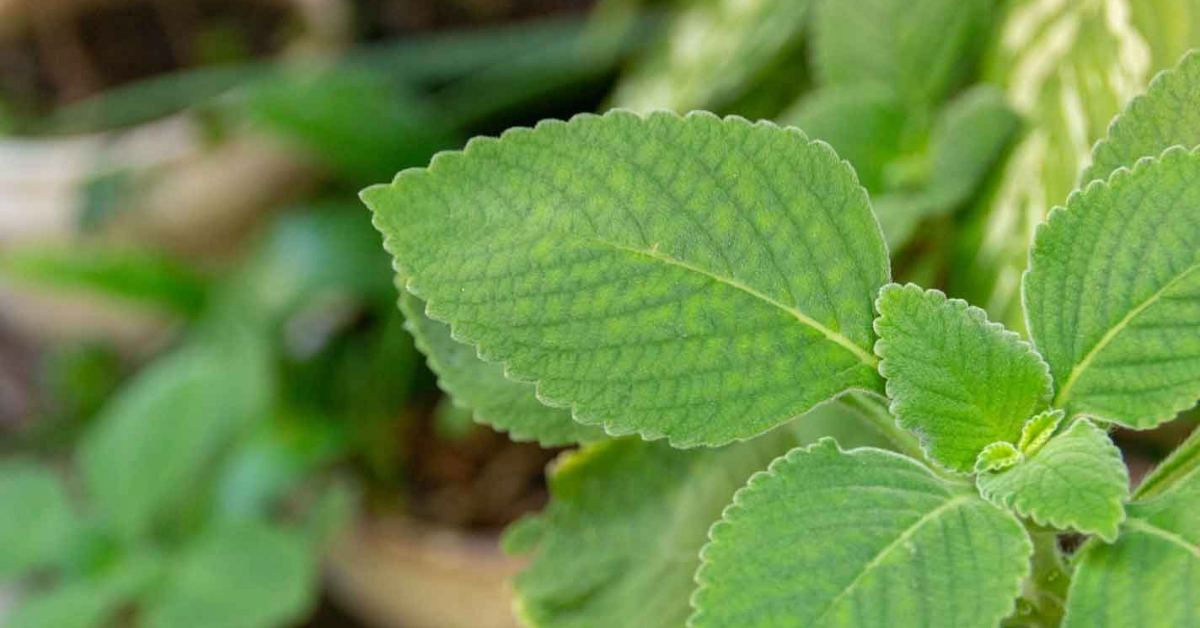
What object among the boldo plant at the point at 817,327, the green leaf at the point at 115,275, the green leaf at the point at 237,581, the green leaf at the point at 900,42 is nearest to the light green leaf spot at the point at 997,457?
the boldo plant at the point at 817,327

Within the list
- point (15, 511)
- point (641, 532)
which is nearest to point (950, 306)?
point (641, 532)

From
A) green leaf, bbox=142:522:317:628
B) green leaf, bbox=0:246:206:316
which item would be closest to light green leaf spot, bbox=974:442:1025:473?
green leaf, bbox=142:522:317:628

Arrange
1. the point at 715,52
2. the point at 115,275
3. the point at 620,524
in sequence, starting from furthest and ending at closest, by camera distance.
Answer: the point at 115,275 → the point at 715,52 → the point at 620,524

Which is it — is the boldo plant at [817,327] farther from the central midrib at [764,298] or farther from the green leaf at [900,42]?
the green leaf at [900,42]

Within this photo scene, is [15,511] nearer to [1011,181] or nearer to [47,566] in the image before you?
[47,566]

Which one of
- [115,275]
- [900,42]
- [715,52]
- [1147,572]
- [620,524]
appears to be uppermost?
[115,275]

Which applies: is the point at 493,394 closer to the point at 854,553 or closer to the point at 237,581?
the point at 854,553

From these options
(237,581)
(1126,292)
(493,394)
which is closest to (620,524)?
(493,394)

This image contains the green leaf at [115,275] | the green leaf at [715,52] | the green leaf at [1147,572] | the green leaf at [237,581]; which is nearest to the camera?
the green leaf at [1147,572]
